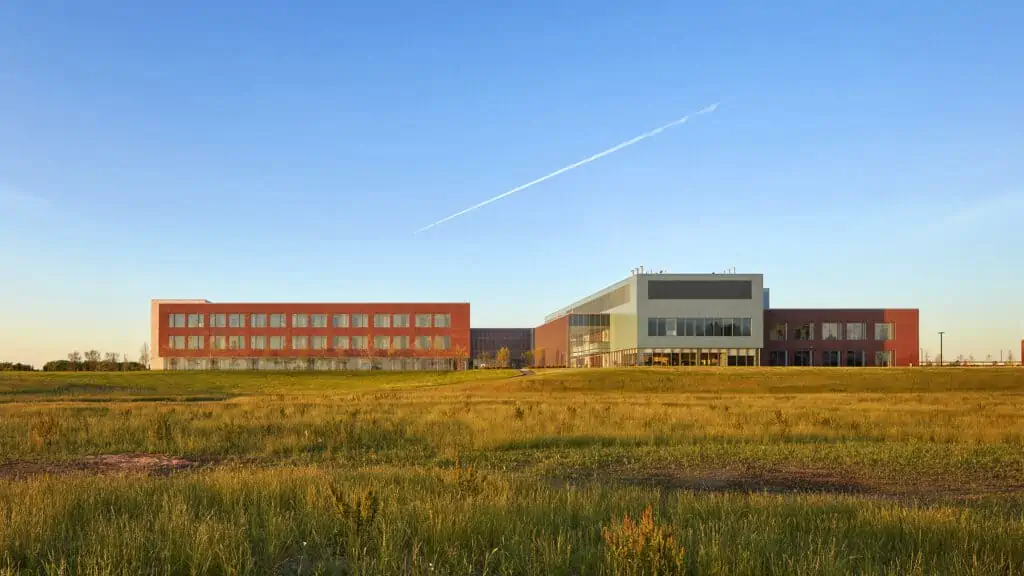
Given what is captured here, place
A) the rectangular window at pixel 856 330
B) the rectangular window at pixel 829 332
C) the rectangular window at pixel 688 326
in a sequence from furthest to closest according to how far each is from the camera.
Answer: the rectangular window at pixel 856 330 → the rectangular window at pixel 829 332 → the rectangular window at pixel 688 326

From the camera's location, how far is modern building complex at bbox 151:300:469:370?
117m

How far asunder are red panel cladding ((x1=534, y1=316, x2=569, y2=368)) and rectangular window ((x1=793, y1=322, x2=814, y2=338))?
29.9 metres

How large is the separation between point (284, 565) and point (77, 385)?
70570 millimetres

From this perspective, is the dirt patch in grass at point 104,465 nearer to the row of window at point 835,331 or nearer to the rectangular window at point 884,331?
the row of window at point 835,331

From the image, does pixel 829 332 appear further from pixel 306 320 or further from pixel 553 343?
pixel 306 320

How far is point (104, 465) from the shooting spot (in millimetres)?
16328

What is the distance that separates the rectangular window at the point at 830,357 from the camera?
94.1 metres

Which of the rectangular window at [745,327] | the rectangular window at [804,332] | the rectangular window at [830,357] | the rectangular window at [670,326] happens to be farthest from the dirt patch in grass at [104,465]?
the rectangular window at [830,357]

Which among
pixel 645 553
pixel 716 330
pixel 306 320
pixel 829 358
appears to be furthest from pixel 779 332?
pixel 645 553

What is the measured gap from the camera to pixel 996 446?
18.4 meters

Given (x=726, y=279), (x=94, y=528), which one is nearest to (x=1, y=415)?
(x=94, y=528)

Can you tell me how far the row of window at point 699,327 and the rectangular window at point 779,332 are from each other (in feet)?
37.5

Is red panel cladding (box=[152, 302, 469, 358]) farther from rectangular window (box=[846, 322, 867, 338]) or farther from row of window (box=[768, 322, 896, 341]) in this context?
rectangular window (box=[846, 322, 867, 338])

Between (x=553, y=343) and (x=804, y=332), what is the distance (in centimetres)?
3957
